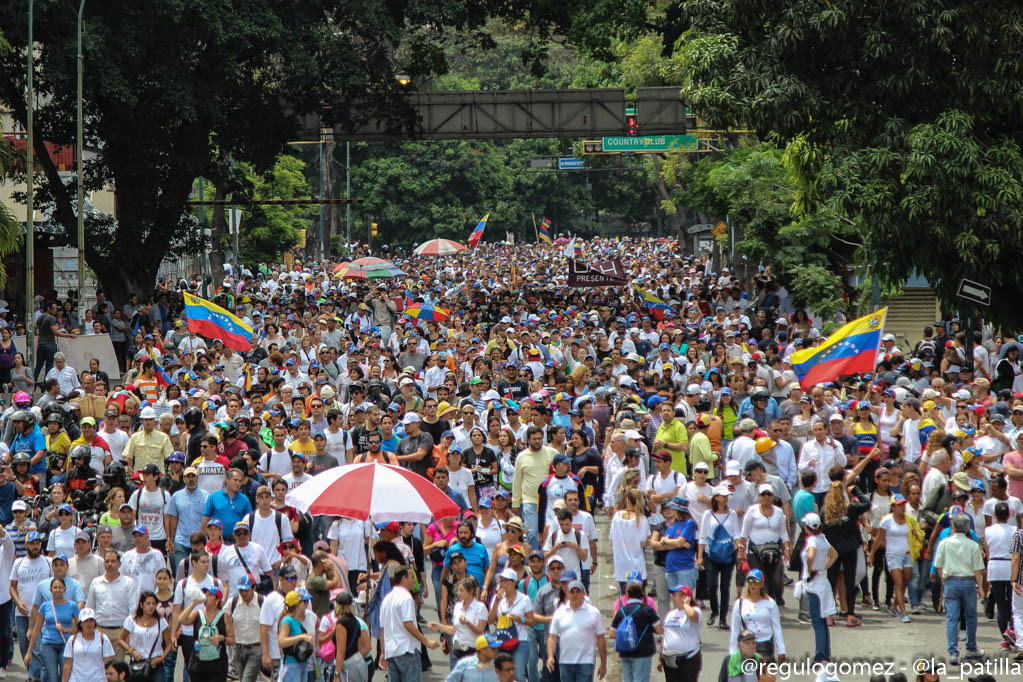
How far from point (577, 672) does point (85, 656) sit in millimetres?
3839

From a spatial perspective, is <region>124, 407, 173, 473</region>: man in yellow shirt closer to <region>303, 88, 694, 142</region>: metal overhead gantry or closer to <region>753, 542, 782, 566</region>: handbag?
<region>753, 542, 782, 566</region>: handbag

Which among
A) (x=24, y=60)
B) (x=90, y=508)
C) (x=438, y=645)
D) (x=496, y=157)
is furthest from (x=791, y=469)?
(x=496, y=157)

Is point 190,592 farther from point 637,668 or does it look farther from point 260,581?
point 637,668

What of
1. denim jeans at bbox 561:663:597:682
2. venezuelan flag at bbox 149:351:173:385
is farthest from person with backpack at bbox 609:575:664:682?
venezuelan flag at bbox 149:351:173:385

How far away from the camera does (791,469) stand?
50.5 ft

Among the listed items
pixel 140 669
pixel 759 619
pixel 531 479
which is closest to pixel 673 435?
pixel 531 479

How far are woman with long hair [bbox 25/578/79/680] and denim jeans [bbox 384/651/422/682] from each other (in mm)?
2914

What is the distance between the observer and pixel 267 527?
1302 centimetres

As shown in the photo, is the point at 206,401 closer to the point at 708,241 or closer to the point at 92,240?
the point at 92,240

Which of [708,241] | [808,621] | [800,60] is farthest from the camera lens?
[708,241]

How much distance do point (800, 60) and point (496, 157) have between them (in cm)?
7010

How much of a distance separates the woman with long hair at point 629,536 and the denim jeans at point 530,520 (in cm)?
183

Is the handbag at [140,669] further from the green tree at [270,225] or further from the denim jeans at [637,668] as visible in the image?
the green tree at [270,225]

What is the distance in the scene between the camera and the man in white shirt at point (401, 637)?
10.9 m
